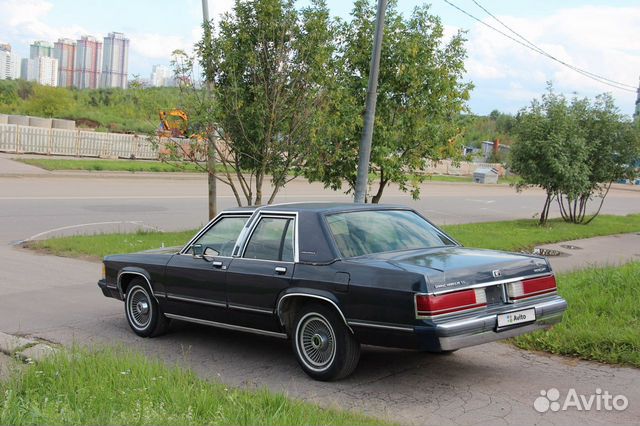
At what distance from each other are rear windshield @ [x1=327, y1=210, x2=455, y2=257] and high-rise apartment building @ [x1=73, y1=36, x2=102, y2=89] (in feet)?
266

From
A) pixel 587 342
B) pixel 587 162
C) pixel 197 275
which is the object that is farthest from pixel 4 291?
pixel 587 162

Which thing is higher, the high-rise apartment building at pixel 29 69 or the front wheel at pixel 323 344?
the high-rise apartment building at pixel 29 69

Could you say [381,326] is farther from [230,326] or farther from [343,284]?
[230,326]

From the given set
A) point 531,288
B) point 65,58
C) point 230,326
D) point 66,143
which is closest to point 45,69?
point 65,58

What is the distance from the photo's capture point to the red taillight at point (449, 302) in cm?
541

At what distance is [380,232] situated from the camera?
21.6ft

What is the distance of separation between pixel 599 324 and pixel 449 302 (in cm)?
266

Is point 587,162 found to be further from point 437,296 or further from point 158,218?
point 437,296

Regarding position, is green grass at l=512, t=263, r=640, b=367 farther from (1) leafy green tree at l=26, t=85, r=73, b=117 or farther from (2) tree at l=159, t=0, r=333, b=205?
(1) leafy green tree at l=26, t=85, r=73, b=117

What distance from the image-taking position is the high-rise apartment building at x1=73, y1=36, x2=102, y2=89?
273 ft

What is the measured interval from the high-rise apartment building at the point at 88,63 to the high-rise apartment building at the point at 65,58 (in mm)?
551

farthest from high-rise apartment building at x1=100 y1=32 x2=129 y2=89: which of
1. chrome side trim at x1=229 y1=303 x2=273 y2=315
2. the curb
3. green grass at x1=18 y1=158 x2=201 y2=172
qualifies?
chrome side trim at x1=229 y1=303 x2=273 y2=315

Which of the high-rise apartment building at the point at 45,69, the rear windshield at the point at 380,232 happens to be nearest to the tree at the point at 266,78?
the rear windshield at the point at 380,232

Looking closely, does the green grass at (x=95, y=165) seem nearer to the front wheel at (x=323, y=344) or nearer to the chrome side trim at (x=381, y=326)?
the front wheel at (x=323, y=344)
